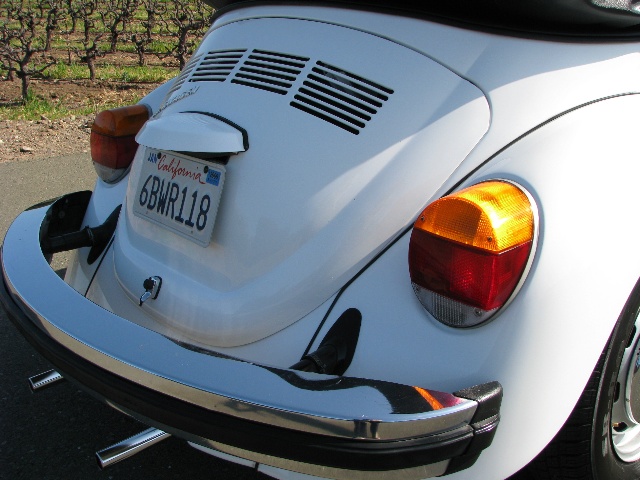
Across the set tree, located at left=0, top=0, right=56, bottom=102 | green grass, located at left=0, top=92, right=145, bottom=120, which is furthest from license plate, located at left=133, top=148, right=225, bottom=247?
tree, located at left=0, top=0, right=56, bottom=102

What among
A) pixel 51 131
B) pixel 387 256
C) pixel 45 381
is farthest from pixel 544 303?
pixel 51 131

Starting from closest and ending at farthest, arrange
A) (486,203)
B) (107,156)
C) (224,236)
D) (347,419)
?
(347,419), (486,203), (224,236), (107,156)

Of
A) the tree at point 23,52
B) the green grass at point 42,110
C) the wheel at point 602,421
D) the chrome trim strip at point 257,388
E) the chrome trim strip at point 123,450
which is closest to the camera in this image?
the chrome trim strip at point 257,388

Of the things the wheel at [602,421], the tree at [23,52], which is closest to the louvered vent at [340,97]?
the wheel at [602,421]

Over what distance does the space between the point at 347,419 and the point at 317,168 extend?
686 mm

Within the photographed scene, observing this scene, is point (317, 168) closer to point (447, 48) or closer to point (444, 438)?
point (447, 48)

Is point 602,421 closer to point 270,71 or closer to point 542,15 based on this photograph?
point 542,15

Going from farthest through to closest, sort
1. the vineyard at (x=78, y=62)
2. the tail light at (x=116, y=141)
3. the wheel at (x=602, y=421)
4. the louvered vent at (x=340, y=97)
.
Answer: the vineyard at (x=78, y=62), the tail light at (x=116, y=141), the louvered vent at (x=340, y=97), the wheel at (x=602, y=421)

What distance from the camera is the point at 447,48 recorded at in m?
1.90

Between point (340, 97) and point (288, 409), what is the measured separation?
86 cm

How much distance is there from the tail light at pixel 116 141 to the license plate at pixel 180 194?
372 millimetres

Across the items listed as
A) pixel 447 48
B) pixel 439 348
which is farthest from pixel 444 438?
pixel 447 48

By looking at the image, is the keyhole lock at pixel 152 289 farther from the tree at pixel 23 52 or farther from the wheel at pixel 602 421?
the tree at pixel 23 52

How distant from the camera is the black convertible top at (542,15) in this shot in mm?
1832
